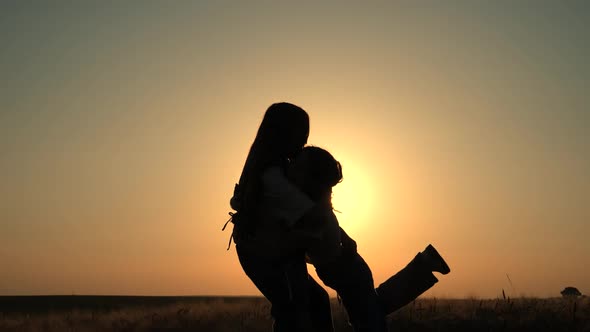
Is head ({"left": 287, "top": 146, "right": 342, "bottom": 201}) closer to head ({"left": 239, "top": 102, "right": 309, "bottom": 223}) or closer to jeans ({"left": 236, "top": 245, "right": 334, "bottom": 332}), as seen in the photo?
head ({"left": 239, "top": 102, "right": 309, "bottom": 223})

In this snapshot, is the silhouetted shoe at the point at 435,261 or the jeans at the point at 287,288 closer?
the jeans at the point at 287,288

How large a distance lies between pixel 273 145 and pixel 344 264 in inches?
38.9

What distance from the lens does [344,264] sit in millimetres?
4957

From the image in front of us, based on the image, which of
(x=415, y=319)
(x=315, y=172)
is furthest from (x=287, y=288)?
(x=415, y=319)

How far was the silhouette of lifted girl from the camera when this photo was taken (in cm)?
469

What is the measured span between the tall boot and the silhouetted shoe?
30 mm

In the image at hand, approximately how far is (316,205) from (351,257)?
577mm

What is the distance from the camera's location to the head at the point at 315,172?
4680mm

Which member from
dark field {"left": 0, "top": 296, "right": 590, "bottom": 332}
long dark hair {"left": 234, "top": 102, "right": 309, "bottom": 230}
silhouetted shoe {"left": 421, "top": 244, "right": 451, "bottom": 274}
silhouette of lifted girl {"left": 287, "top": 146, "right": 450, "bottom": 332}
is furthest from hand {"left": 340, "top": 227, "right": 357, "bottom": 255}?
dark field {"left": 0, "top": 296, "right": 590, "bottom": 332}

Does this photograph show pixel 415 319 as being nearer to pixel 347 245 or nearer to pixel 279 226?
pixel 347 245

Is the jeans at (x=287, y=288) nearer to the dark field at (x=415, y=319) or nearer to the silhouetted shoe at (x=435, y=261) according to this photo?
the silhouetted shoe at (x=435, y=261)

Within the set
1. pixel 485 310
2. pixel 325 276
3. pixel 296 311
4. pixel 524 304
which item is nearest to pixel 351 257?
pixel 325 276

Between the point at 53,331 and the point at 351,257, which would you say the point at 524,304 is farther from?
the point at 53,331

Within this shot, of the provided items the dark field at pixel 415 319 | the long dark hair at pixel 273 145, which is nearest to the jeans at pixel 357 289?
the long dark hair at pixel 273 145
